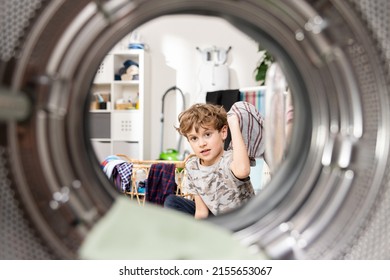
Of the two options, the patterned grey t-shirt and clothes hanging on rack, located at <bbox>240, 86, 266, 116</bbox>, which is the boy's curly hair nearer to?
the patterned grey t-shirt

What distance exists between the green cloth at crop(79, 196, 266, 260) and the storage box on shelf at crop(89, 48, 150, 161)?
6.98 feet

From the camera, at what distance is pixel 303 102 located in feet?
1.52

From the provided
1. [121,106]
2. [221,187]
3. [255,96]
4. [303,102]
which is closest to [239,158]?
[221,187]

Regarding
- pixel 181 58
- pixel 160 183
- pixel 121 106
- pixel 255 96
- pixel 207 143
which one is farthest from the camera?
pixel 181 58

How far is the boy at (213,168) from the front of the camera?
1.14 meters

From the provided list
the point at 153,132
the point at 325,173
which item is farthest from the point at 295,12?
the point at 153,132

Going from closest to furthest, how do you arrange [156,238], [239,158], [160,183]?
[156,238] → [239,158] → [160,183]

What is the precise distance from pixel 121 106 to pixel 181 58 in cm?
61

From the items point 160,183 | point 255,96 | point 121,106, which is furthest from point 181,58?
point 160,183

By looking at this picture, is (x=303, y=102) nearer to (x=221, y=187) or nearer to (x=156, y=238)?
(x=156, y=238)

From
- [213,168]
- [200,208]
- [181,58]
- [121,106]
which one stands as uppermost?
[181,58]

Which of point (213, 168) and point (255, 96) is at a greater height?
point (255, 96)

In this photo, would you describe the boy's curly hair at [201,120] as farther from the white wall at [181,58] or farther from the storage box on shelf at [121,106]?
the white wall at [181,58]

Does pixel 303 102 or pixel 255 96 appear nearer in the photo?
pixel 303 102
